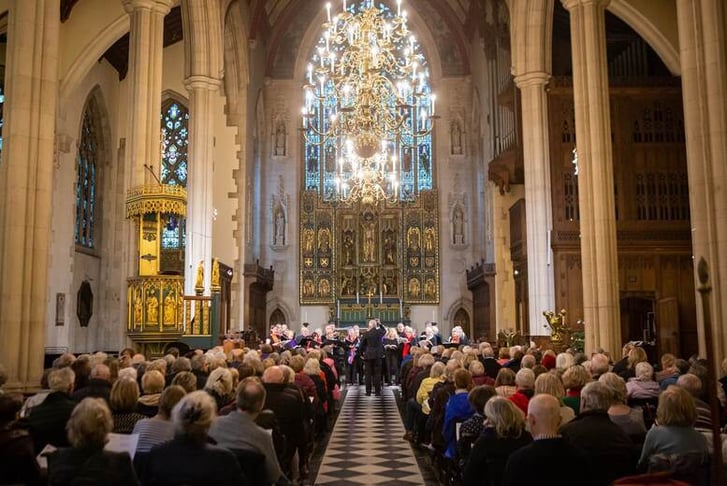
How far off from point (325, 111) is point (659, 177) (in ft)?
50.6

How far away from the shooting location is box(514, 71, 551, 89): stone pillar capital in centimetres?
1789

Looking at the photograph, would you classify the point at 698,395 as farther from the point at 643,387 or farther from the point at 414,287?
the point at 414,287

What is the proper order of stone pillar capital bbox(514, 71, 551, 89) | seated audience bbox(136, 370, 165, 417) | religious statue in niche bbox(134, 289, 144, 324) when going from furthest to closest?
stone pillar capital bbox(514, 71, 551, 89), religious statue in niche bbox(134, 289, 144, 324), seated audience bbox(136, 370, 165, 417)

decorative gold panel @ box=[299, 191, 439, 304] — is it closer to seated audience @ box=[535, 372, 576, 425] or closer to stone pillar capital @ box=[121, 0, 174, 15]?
stone pillar capital @ box=[121, 0, 174, 15]

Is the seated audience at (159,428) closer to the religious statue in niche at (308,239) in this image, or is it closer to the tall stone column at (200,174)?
the tall stone column at (200,174)

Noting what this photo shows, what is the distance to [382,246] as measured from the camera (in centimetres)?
2847

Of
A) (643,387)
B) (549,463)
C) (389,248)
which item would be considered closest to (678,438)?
(549,463)

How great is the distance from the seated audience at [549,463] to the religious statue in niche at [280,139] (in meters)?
25.5

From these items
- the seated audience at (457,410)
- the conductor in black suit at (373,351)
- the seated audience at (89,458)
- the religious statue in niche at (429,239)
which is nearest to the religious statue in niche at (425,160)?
the religious statue in niche at (429,239)

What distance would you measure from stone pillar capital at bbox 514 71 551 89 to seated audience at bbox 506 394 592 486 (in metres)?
15.1

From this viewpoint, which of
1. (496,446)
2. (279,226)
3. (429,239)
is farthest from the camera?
(429,239)

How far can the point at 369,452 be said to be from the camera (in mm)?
9367

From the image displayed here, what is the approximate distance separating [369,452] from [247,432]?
5.00 metres

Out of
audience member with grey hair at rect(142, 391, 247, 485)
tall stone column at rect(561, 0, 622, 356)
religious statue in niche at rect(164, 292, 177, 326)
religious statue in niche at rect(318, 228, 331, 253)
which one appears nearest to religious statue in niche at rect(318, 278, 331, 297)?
religious statue in niche at rect(318, 228, 331, 253)
